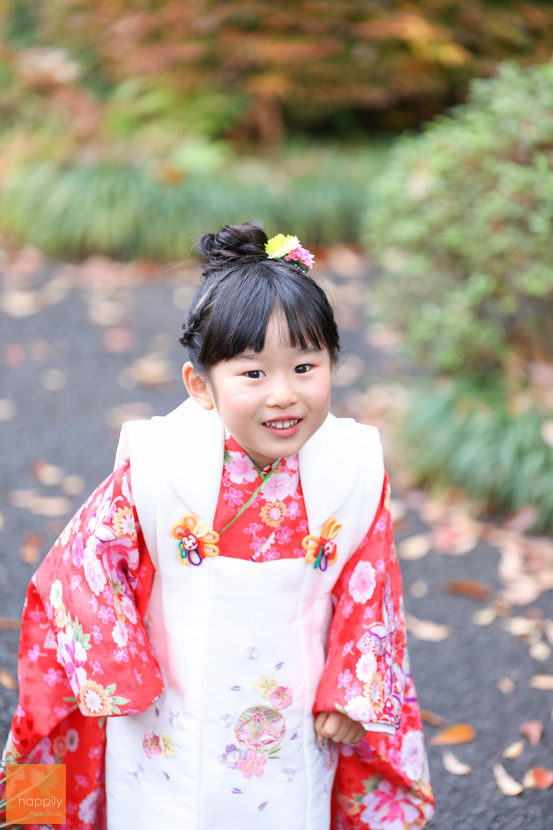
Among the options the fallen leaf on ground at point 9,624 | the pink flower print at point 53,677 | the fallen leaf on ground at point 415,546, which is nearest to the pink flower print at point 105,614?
the pink flower print at point 53,677

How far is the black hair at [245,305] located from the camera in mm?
1703

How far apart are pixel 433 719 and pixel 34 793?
1399mm

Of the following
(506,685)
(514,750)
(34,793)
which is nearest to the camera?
(34,793)

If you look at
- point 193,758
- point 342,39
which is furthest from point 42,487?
point 342,39

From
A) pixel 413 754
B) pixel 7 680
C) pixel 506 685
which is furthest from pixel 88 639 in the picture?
pixel 506 685

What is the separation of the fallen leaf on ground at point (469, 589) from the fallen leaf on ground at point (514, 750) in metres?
0.79

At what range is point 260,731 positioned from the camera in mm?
1868

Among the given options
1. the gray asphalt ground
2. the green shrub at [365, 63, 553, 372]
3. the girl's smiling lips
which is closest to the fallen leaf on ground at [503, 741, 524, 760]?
the gray asphalt ground

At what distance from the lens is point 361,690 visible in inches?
73.7

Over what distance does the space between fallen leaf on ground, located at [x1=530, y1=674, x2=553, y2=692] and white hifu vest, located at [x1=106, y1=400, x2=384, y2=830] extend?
138 centimetres

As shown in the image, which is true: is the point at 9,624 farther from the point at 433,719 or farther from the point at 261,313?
the point at 261,313

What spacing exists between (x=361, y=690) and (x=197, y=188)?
18.9 feet

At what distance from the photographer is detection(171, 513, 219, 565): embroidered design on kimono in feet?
5.92

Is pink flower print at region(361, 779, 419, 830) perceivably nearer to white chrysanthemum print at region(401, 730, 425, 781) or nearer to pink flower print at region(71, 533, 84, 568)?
white chrysanthemum print at region(401, 730, 425, 781)
